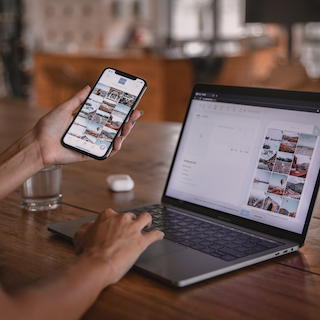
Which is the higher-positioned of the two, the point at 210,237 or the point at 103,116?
the point at 103,116

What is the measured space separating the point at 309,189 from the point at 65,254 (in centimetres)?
40

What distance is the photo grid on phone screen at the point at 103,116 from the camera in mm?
837

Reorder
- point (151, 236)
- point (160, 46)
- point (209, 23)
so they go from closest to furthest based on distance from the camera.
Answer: point (151, 236), point (160, 46), point (209, 23)

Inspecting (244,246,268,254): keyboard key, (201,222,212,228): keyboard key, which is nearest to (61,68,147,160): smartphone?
(201,222,212,228): keyboard key

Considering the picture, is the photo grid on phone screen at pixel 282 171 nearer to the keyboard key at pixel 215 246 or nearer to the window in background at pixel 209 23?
the keyboard key at pixel 215 246

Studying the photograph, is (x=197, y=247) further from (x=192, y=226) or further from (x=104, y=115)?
(x=104, y=115)

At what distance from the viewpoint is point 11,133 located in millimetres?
1724

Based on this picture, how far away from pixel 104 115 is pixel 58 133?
103 millimetres

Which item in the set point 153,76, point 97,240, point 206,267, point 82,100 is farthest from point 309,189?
point 153,76

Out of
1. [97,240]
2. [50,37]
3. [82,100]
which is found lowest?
[50,37]

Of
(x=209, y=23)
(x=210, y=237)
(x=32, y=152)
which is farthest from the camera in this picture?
(x=209, y=23)

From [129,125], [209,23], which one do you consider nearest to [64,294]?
[129,125]

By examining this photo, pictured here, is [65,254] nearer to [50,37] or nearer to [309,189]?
[309,189]

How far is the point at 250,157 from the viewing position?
76 cm
